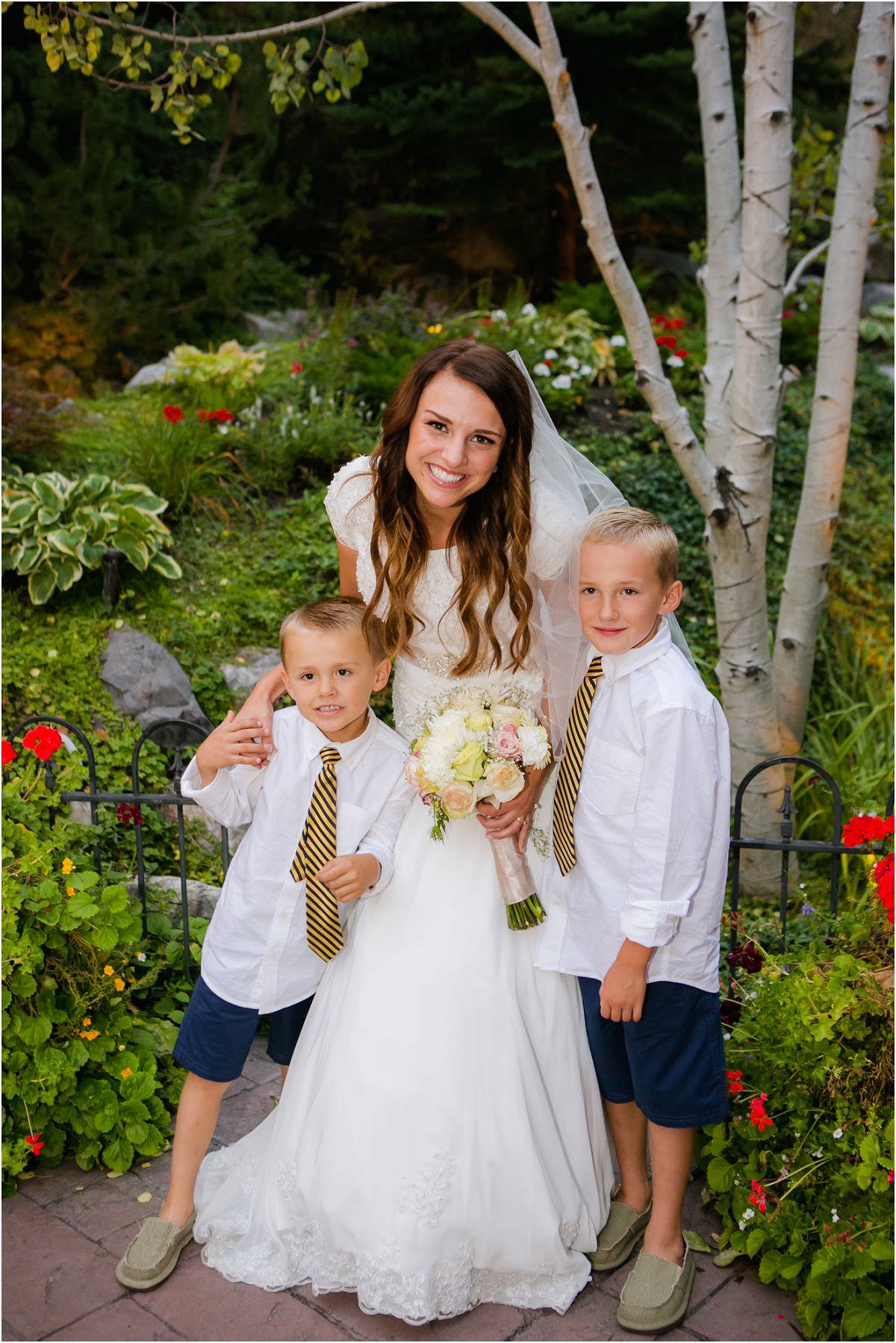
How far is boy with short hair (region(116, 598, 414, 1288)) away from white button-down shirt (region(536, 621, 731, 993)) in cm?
48

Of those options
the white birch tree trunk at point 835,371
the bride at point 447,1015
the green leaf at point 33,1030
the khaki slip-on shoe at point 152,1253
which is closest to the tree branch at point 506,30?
the white birch tree trunk at point 835,371

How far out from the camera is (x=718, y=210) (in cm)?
443

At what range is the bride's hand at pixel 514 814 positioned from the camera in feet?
7.95

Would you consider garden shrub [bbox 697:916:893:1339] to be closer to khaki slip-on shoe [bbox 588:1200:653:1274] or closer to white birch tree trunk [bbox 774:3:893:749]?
khaki slip-on shoe [bbox 588:1200:653:1274]

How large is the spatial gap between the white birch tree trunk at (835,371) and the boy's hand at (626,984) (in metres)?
2.87

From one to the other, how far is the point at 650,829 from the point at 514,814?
0.37m

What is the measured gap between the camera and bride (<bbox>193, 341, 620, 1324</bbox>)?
7.39 ft

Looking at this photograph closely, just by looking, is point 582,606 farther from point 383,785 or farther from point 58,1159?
point 58,1159

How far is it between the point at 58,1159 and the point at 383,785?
1.44 meters

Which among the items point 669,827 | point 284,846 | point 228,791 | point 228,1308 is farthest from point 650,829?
point 228,1308

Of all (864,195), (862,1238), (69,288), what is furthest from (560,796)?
(69,288)

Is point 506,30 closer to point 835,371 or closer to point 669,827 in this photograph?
point 835,371

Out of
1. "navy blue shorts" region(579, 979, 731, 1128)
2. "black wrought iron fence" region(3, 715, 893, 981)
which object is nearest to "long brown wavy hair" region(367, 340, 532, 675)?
"black wrought iron fence" region(3, 715, 893, 981)

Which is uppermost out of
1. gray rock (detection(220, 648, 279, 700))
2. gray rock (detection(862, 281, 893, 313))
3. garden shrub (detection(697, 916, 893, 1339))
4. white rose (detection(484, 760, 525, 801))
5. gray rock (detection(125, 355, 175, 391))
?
gray rock (detection(862, 281, 893, 313))
